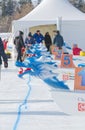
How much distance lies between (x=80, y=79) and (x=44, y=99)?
4.66ft


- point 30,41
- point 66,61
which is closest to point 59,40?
point 30,41

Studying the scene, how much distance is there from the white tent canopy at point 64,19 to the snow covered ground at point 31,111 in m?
14.7

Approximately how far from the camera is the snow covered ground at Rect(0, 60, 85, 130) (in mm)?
7027

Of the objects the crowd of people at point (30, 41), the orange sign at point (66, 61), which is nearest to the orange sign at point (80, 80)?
the orange sign at point (66, 61)

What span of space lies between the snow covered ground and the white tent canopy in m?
14.7

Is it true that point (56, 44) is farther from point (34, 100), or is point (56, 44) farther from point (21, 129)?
point (21, 129)

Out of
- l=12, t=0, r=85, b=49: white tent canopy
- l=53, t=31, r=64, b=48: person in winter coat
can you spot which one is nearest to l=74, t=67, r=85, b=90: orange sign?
l=53, t=31, r=64, b=48: person in winter coat

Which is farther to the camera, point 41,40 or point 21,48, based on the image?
point 41,40

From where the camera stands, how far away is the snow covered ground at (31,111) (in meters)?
7.03

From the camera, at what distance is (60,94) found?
305 inches

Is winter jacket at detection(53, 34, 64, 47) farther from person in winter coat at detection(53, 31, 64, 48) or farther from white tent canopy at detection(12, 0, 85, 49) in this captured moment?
white tent canopy at detection(12, 0, 85, 49)

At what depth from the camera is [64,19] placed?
2700 cm

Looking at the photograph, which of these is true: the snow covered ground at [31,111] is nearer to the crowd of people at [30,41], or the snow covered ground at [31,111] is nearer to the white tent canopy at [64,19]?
the crowd of people at [30,41]

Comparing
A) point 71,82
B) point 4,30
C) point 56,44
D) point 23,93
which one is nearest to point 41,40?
point 56,44
